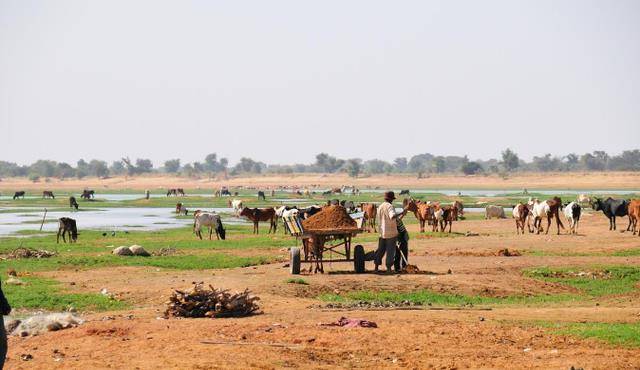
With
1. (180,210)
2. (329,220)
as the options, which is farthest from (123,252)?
(180,210)

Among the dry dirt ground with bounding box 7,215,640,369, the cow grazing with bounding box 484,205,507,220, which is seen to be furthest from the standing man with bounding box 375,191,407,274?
the cow grazing with bounding box 484,205,507,220

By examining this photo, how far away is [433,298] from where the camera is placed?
20016mm

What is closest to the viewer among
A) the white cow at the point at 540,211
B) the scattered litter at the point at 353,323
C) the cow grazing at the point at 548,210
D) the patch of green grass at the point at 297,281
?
the scattered litter at the point at 353,323

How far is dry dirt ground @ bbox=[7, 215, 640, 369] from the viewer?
12.9 metres

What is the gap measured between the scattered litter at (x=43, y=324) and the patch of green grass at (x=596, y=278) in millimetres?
11371

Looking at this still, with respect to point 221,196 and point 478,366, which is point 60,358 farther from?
point 221,196

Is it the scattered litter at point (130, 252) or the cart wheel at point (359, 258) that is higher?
the cart wheel at point (359, 258)

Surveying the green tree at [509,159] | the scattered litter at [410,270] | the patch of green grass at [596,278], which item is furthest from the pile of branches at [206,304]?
the green tree at [509,159]

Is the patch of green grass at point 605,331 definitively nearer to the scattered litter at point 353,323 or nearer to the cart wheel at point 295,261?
the scattered litter at point 353,323

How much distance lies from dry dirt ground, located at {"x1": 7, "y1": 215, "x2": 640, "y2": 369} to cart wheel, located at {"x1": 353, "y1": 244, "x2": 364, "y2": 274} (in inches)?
14.1

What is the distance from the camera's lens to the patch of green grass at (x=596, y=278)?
22078 millimetres

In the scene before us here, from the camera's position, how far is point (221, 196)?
102438 mm

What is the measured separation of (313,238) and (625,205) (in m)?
23.7

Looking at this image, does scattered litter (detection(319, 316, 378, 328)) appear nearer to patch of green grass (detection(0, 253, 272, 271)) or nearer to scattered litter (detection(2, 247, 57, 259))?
patch of green grass (detection(0, 253, 272, 271))
